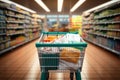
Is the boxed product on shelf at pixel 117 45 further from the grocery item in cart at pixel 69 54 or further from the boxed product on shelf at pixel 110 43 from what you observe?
the grocery item in cart at pixel 69 54

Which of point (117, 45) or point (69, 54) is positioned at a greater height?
point (69, 54)

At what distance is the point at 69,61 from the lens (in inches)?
69.4

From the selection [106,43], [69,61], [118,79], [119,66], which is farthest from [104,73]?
[106,43]

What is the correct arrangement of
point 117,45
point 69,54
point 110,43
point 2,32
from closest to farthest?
point 69,54 → point 117,45 → point 2,32 → point 110,43

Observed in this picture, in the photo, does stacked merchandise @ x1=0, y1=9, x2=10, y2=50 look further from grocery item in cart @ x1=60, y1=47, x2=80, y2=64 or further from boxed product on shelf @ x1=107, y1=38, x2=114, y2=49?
grocery item in cart @ x1=60, y1=47, x2=80, y2=64

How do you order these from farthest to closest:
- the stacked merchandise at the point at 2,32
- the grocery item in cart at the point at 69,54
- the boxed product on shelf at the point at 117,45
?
the stacked merchandise at the point at 2,32 < the boxed product on shelf at the point at 117,45 < the grocery item in cart at the point at 69,54

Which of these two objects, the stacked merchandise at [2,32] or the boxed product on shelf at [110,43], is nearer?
the stacked merchandise at [2,32]

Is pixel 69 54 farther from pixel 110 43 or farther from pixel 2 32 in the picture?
pixel 110 43

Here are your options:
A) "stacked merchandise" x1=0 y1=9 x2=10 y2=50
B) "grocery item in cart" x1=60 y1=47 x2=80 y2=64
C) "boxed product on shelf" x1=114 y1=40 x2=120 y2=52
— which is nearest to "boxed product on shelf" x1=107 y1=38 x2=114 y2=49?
"boxed product on shelf" x1=114 y1=40 x2=120 y2=52

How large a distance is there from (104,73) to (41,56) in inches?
99.8

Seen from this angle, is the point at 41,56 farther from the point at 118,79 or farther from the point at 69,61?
the point at 118,79

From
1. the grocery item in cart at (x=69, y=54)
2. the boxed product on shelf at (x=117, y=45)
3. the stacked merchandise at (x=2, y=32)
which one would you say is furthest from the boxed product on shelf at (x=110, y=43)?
the grocery item in cart at (x=69, y=54)

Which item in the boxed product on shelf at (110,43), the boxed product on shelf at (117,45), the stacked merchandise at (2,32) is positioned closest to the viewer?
the boxed product on shelf at (117,45)

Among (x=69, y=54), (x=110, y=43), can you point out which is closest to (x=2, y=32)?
(x=110, y=43)
